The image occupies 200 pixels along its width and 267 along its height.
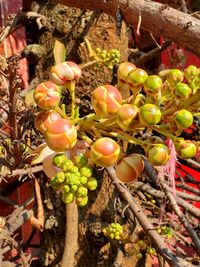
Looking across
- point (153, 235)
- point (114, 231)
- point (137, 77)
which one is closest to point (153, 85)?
point (137, 77)

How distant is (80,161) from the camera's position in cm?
84

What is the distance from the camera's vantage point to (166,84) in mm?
789

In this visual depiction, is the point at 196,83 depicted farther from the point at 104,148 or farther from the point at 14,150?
the point at 14,150

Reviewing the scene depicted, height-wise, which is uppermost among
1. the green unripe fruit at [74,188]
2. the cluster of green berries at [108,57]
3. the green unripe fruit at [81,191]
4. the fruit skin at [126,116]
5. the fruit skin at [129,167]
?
the fruit skin at [126,116]

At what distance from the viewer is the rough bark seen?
2.71 feet

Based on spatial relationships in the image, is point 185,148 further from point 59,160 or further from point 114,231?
point 114,231

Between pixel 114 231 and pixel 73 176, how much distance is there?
0.94 m

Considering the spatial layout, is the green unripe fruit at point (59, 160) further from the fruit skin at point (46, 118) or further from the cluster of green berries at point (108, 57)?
the cluster of green berries at point (108, 57)

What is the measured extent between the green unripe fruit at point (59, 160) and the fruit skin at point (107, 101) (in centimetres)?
13

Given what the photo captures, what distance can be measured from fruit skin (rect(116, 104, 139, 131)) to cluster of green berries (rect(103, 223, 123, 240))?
1057 millimetres

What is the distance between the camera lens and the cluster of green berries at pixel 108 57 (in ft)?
5.87

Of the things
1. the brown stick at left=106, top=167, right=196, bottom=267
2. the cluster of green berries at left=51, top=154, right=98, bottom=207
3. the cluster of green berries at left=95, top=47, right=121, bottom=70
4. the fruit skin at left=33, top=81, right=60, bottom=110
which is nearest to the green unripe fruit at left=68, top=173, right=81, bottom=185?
the cluster of green berries at left=51, top=154, right=98, bottom=207

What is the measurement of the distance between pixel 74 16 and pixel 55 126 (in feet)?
4.13

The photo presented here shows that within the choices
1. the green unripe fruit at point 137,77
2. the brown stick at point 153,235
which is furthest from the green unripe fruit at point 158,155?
the brown stick at point 153,235
